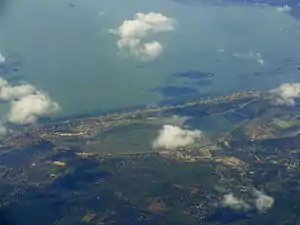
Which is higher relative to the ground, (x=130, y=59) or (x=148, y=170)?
(x=130, y=59)

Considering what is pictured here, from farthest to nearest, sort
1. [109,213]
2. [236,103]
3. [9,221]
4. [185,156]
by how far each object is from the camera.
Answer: [236,103]
[185,156]
[109,213]
[9,221]

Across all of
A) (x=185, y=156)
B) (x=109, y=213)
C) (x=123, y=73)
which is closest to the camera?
(x=109, y=213)

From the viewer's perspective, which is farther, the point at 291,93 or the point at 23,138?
the point at 291,93

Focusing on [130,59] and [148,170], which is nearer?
[148,170]

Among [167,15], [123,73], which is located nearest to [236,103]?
[123,73]

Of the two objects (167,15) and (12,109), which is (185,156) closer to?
(12,109)
